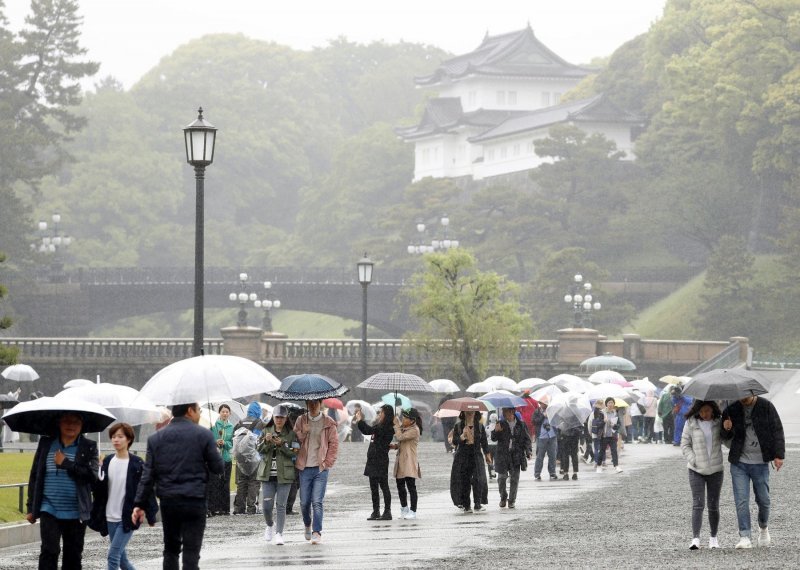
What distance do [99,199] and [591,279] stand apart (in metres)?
36.8

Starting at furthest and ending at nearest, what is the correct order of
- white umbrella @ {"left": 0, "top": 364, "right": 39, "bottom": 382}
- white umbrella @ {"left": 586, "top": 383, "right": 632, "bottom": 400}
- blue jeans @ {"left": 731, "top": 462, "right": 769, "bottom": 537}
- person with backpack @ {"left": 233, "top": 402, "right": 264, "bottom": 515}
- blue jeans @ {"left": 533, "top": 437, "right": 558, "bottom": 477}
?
white umbrella @ {"left": 0, "top": 364, "right": 39, "bottom": 382} → white umbrella @ {"left": 586, "top": 383, "right": 632, "bottom": 400} → blue jeans @ {"left": 533, "top": 437, "right": 558, "bottom": 477} → person with backpack @ {"left": 233, "top": 402, "right": 264, "bottom": 515} → blue jeans @ {"left": 731, "top": 462, "right": 769, "bottom": 537}

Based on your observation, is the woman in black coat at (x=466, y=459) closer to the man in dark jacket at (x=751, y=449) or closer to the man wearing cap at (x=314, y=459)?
the man wearing cap at (x=314, y=459)

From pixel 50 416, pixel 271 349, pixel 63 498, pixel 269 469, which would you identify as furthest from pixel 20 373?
pixel 63 498

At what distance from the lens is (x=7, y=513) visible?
20.3 m

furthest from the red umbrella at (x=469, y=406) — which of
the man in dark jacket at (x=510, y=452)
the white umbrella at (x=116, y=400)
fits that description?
the white umbrella at (x=116, y=400)

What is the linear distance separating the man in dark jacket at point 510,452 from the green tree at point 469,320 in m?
31.6

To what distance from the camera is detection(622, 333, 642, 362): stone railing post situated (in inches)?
2427

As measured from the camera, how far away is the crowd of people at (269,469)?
43.9 feet

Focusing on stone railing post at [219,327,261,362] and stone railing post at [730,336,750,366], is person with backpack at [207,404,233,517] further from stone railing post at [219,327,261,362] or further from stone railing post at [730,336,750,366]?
stone railing post at [730,336,750,366]

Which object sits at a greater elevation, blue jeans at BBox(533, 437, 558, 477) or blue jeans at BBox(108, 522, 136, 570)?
blue jeans at BBox(533, 437, 558, 477)

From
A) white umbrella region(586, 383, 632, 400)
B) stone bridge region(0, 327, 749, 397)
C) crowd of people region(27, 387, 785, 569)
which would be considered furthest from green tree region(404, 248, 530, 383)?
crowd of people region(27, 387, 785, 569)

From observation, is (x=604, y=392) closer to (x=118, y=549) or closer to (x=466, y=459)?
(x=466, y=459)

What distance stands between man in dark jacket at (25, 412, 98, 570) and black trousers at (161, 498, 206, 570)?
606mm

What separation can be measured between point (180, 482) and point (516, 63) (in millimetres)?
106786
